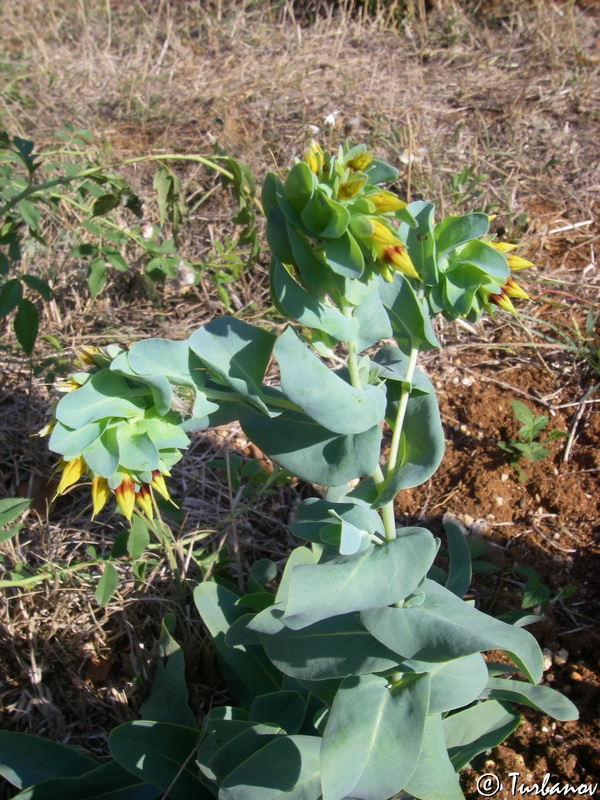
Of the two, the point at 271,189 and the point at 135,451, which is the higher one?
the point at 271,189

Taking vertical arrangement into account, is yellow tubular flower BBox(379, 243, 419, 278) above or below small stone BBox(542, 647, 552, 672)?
above

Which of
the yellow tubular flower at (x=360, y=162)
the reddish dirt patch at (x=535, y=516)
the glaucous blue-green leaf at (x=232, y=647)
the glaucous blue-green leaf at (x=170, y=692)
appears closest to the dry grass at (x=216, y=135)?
the glaucous blue-green leaf at (x=170, y=692)

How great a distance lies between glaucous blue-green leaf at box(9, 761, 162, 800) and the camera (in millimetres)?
1632

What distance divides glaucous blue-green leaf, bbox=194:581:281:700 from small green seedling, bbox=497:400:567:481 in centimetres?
A: 118

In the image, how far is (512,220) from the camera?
3.32 metres

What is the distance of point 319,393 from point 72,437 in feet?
1.36

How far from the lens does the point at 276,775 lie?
4.82 feet

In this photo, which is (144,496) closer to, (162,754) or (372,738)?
(372,738)

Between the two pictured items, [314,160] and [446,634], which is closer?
[314,160]

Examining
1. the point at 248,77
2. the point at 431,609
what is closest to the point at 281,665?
the point at 431,609

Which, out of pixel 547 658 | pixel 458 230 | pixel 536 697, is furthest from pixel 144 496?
pixel 547 658

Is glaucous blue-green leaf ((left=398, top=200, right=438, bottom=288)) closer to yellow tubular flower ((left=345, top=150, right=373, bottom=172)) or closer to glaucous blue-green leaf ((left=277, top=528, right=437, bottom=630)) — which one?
yellow tubular flower ((left=345, top=150, right=373, bottom=172))

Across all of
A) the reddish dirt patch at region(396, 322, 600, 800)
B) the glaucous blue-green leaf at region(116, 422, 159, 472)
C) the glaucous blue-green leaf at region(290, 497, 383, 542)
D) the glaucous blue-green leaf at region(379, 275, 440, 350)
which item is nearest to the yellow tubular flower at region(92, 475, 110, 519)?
the glaucous blue-green leaf at region(116, 422, 159, 472)

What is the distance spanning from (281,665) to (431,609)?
35cm
